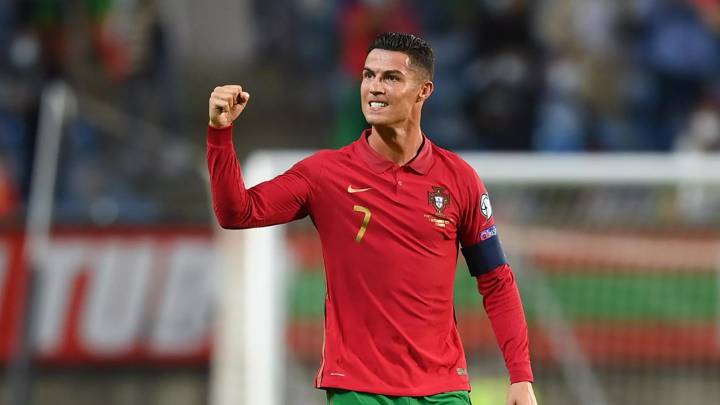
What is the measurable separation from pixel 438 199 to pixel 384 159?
0.22 m

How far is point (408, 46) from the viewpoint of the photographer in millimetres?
5180

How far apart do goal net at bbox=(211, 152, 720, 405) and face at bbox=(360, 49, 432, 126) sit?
5.02m

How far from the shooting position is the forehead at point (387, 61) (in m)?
5.13

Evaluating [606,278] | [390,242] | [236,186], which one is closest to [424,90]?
[390,242]

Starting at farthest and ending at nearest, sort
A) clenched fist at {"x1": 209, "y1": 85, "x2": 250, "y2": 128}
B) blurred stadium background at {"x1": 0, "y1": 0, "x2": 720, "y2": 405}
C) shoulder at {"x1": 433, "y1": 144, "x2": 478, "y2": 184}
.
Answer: blurred stadium background at {"x1": 0, "y1": 0, "x2": 720, "y2": 405}
shoulder at {"x1": 433, "y1": 144, "x2": 478, "y2": 184}
clenched fist at {"x1": 209, "y1": 85, "x2": 250, "y2": 128}

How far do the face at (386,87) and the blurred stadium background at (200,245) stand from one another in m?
4.24

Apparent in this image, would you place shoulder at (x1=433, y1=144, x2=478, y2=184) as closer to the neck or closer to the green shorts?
A: the neck

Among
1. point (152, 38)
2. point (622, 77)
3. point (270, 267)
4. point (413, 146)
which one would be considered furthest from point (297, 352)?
point (622, 77)

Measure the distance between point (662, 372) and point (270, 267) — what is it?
306 centimetres

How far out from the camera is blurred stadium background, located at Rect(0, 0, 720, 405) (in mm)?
10438

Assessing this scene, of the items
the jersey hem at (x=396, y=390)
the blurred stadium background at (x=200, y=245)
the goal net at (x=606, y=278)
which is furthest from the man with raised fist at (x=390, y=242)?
the goal net at (x=606, y=278)

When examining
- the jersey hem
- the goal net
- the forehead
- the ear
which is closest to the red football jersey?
the jersey hem

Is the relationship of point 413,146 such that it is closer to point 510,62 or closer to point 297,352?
point 297,352

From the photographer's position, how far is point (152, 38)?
40.4ft
